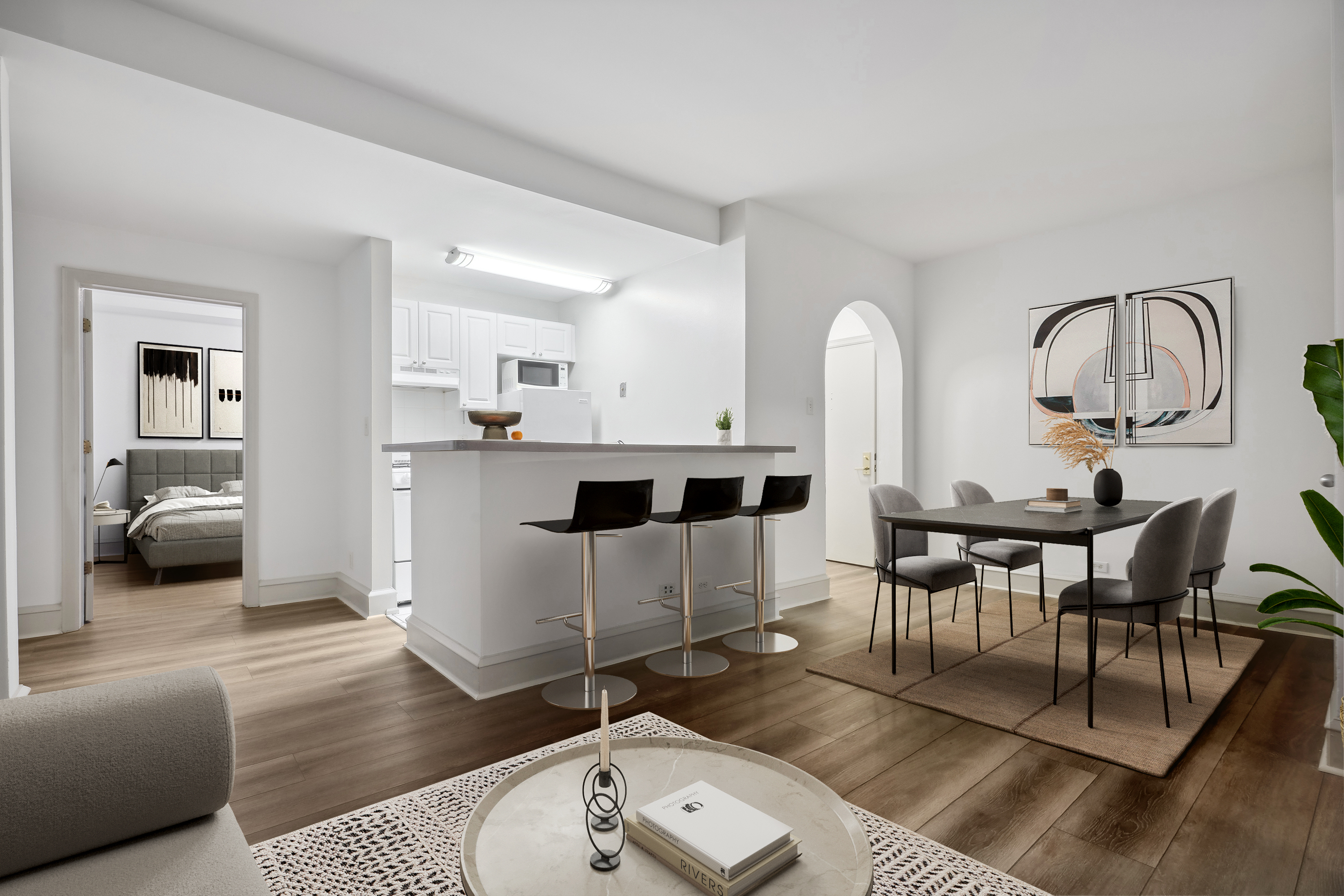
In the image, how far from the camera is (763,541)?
11.9 feet

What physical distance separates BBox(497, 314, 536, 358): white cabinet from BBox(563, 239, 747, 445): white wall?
17.7 inches

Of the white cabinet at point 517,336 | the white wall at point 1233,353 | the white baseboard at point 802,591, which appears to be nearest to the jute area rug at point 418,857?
the white baseboard at point 802,591

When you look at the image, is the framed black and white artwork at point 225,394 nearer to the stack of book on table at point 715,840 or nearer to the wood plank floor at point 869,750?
the wood plank floor at point 869,750

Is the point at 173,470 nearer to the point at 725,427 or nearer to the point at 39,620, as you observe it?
Result: the point at 39,620

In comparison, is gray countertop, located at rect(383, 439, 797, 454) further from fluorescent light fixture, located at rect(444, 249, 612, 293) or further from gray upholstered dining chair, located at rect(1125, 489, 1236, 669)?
gray upholstered dining chair, located at rect(1125, 489, 1236, 669)

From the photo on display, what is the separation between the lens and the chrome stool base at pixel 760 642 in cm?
352

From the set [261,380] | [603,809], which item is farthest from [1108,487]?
[261,380]

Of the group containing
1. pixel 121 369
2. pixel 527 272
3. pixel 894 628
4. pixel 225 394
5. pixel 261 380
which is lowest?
pixel 894 628

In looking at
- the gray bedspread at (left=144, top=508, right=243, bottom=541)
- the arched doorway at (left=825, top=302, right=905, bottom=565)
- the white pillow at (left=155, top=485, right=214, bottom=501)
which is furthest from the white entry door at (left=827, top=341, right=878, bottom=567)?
the white pillow at (left=155, top=485, right=214, bottom=501)

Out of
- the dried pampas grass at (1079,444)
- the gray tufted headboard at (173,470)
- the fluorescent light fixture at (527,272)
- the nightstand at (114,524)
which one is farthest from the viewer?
the gray tufted headboard at (173,470)

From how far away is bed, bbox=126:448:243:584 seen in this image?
17.9 feet

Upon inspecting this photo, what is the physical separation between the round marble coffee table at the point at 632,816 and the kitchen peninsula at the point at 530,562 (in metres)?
1.65

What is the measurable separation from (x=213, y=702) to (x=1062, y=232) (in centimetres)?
553

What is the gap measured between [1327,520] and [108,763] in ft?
8.72
